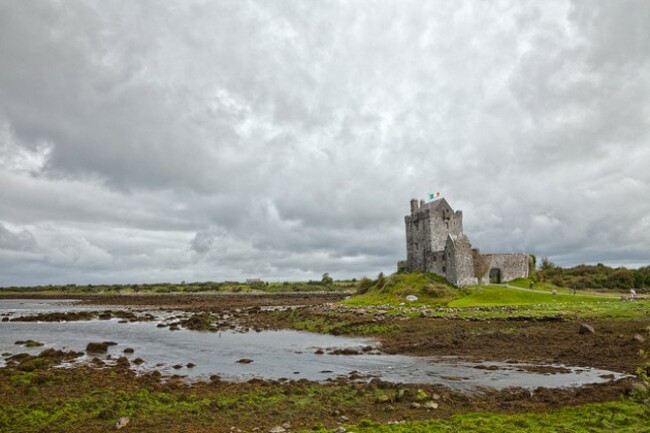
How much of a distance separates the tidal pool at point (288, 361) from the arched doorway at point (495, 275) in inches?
1248

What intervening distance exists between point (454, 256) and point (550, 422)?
45504mm

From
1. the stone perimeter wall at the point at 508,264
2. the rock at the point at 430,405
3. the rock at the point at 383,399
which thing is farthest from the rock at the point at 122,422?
the stone perimeter wall at the point at 508,264

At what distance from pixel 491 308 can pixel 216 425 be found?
1356 inches

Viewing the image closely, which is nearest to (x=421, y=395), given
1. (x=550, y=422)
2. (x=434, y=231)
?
(x=550, y=422)

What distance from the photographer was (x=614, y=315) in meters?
33.6

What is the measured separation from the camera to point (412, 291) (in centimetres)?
5500

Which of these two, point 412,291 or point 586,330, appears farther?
point 412,291

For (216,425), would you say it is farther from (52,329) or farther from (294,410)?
(52,329)

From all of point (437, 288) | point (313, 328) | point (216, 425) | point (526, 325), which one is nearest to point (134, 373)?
point (216, 425)

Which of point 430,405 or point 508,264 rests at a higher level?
point 508,264

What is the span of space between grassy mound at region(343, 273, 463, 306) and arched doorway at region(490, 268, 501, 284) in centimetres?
771

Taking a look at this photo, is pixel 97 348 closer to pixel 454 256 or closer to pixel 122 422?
pixel 122 422

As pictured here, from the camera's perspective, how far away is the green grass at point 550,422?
11.8 meters

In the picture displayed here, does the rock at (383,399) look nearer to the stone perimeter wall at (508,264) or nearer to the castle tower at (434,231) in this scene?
the castle tower at (434,231)
